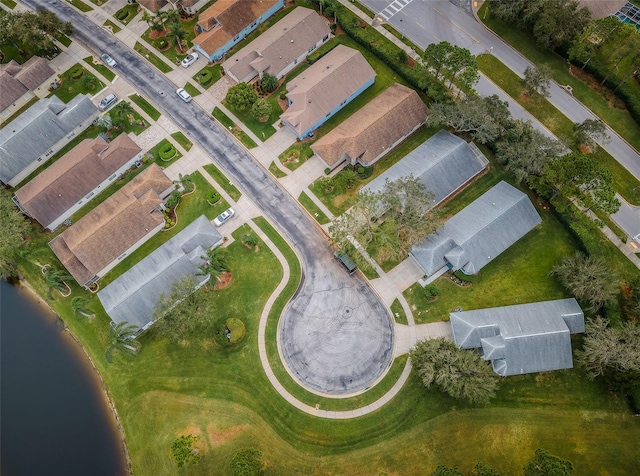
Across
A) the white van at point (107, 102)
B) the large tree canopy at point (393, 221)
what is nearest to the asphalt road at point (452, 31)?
the large tree canopy at point (393, 221)

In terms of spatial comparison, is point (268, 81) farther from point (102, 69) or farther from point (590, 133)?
point (590, 133)

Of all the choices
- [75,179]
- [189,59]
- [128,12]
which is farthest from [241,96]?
[128,12]

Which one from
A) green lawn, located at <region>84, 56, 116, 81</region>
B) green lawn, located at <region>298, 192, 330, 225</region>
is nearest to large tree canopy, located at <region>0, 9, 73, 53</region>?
green lawn, located at <region>84, 56, 116, 81</region>

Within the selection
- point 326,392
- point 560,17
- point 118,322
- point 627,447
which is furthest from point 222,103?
point 627,447

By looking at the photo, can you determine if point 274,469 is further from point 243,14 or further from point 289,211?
point 243,14

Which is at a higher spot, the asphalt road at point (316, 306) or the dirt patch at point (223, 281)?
the asphalt road at point (316, 306)

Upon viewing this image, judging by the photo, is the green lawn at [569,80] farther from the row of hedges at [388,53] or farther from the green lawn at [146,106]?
the green lawn at [146,106]
